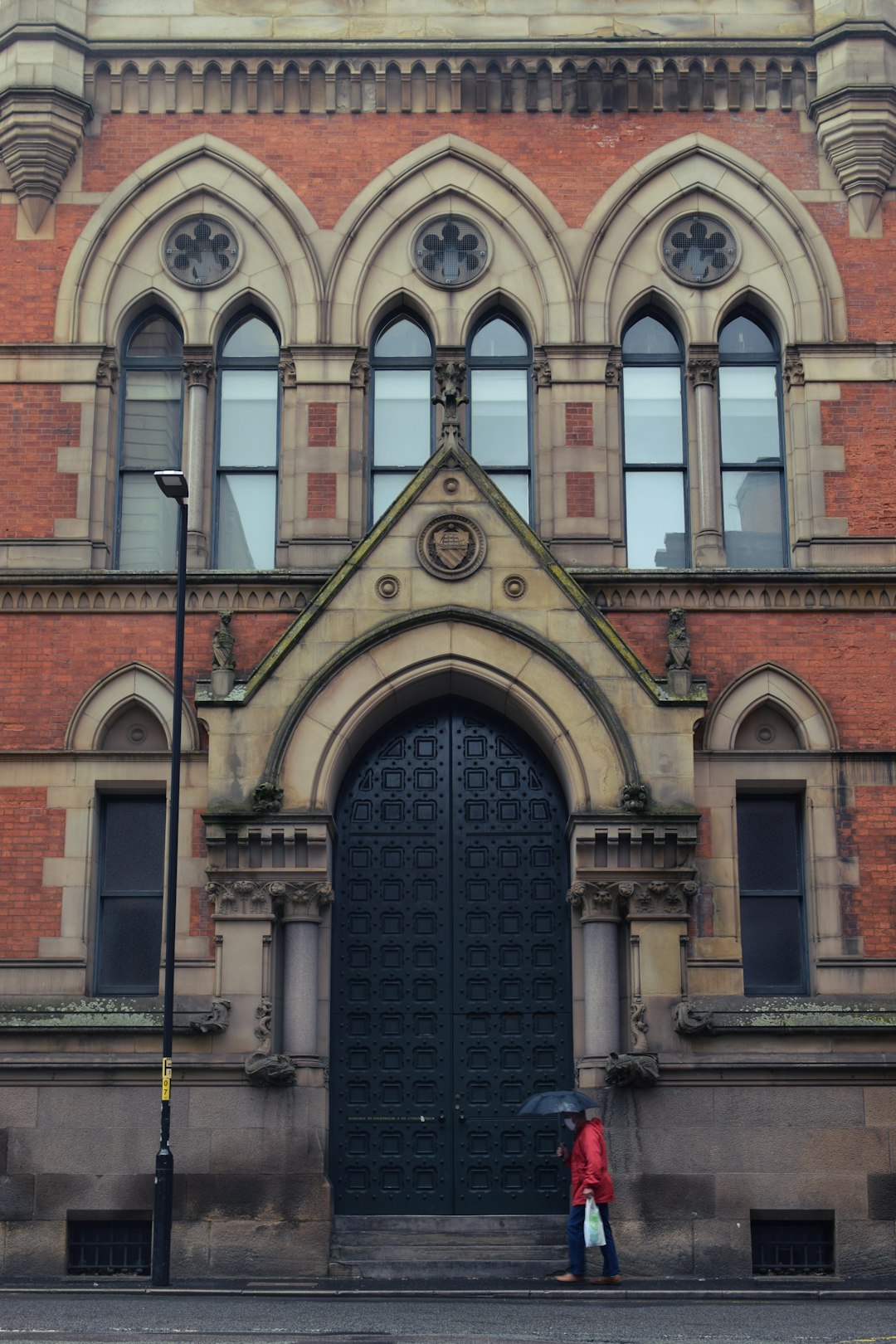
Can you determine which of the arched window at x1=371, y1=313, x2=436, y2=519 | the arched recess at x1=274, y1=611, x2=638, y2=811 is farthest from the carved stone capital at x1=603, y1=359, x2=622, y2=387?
the arched recess at x1=274, y1=611, x2=638, y2=811

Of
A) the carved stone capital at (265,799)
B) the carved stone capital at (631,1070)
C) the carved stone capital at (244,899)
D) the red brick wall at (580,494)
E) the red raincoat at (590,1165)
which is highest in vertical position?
the red brick wall at (580,494)

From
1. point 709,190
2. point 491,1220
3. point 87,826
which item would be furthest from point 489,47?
point 491,1220

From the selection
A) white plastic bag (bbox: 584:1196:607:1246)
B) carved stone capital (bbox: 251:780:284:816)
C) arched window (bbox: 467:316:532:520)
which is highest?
arched window (bbox: 467:316:532:520)

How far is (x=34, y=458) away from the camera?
21328 mm

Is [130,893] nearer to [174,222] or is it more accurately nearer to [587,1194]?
[587,1194]

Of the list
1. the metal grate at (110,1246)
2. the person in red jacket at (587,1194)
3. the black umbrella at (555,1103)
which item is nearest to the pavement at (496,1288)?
the person in red jacket at (587,1194)

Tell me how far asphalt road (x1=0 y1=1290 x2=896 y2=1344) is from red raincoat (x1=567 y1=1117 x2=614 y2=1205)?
1.19 meters

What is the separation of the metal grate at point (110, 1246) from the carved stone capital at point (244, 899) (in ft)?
10.5

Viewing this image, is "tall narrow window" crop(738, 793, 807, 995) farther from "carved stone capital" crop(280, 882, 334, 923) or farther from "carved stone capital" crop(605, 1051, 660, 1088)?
"carved stone capital" crop(280, 882, 334, 923)

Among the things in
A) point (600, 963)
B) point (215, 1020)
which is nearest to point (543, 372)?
point (600, 963)

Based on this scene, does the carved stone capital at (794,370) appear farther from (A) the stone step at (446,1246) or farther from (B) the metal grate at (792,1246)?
(A) the stone step at (446,1246)

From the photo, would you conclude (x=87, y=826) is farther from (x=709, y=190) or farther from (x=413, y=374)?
(x=709, y=190)

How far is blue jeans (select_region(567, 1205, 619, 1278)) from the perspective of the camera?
17.4m

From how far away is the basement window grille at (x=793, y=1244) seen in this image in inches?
744
